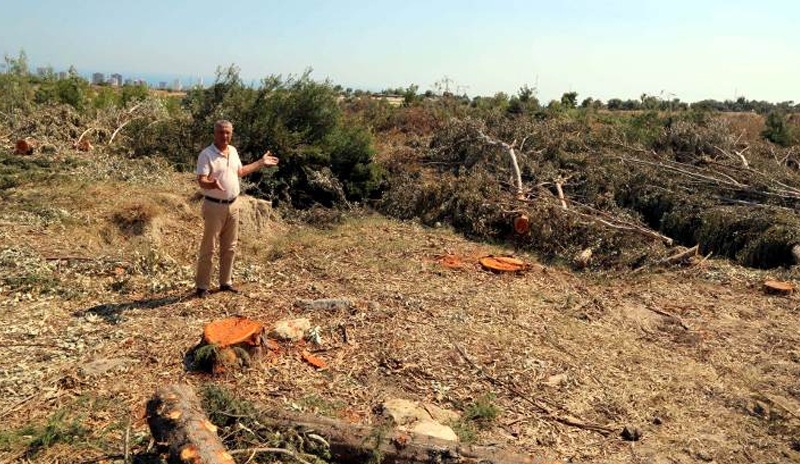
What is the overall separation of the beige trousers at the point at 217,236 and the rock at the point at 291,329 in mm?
896

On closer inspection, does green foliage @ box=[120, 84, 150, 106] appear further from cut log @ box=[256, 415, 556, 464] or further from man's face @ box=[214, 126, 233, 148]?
cut log @ box=[256, 415, 556, 464]

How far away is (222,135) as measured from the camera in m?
4.76

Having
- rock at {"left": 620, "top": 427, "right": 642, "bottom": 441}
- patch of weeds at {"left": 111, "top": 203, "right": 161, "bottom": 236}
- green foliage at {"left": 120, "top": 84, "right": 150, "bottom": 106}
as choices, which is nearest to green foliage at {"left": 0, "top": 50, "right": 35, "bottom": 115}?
green foliage at {"left": 120, "top": 84, "right": 150, "bottom": 106}

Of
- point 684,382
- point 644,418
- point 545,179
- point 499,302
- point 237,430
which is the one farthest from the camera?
point 545,179

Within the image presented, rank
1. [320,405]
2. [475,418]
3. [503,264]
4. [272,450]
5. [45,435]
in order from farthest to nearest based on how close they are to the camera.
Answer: [503,264] → [475,418] → [320,405] → [45,435] → [272,450]

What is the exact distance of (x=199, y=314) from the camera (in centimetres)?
484

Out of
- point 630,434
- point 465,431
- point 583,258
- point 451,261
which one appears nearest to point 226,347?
point 465,431

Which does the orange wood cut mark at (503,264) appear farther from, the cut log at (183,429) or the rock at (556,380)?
the cut log at (183,429)

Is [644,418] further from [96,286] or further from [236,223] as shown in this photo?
[96,286]

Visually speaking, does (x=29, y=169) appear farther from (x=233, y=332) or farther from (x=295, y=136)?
(x=233, y=332)

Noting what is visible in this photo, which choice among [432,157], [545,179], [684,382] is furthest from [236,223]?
[432,157]

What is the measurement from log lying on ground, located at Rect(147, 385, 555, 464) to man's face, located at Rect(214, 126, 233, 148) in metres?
2.22

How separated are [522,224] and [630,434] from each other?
4535 mm

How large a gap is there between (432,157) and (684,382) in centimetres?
809
